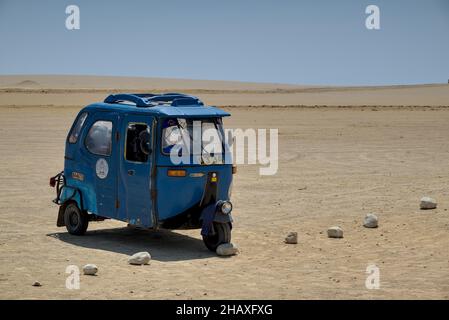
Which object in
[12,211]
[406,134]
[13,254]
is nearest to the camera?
[13,254]

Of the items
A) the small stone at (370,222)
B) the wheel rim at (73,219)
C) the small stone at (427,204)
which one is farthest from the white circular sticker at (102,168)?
the small stone at (427,204)

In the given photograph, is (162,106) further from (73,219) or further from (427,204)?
(427,204)

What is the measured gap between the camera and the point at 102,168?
45.2 feet

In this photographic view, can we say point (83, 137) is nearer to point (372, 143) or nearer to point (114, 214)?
point (114, 214)

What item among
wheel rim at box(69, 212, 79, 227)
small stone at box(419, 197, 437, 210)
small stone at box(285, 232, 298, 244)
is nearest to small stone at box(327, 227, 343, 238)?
small stone at box(285, 232, 298, 244)

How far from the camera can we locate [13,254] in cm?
1276

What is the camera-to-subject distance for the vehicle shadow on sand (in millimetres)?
13069

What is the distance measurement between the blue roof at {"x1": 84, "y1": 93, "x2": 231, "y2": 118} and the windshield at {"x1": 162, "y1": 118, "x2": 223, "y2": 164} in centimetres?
15

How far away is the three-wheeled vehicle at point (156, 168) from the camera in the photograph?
1288 cm

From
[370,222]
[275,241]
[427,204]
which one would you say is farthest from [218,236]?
[427,204]

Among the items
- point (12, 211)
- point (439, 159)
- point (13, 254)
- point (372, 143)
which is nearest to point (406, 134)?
point (372, 143)

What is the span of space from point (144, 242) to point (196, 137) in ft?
6.46

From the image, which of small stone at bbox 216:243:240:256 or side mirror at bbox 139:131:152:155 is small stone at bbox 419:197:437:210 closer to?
small stone at bbox 216:243:240:256
